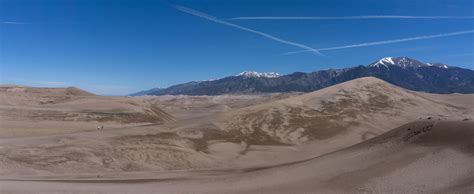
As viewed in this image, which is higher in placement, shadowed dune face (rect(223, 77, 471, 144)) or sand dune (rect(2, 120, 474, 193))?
shadowed dune face (rect(223, 77, 471, 144))

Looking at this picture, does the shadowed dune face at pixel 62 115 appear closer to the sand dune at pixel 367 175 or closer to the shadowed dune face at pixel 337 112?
the shadowed dune face at pixel 337 112

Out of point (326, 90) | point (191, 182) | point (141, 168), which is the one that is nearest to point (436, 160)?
point (191, 182)

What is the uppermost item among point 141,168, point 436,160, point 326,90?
point 326,90

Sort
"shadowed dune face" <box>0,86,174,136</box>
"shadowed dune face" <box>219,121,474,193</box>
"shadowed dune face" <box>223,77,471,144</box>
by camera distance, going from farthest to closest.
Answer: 1. "shadowed dune face" <box>223,77,471,144</box>
2. "shadowed dune face" <box>0,86,174,136</box>
3. "shadowed dune face" <box>219,121,474,193</box>

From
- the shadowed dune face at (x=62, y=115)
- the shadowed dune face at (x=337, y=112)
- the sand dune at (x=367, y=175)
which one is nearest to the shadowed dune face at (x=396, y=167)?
the sand dune at (x=367, y=175)

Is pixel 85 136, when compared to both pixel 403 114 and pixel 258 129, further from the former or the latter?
pixel 403 114

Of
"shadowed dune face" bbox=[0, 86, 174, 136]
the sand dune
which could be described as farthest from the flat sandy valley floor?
"shadowed dune face" bbox=[0, 86, 174, 136]

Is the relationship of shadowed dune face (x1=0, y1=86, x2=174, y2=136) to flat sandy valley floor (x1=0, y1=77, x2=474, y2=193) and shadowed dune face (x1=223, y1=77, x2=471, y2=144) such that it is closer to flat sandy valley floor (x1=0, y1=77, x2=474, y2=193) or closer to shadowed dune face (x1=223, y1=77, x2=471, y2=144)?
flat sandy valley floor (x1=0, y1=77, x2=474, y2=193)
